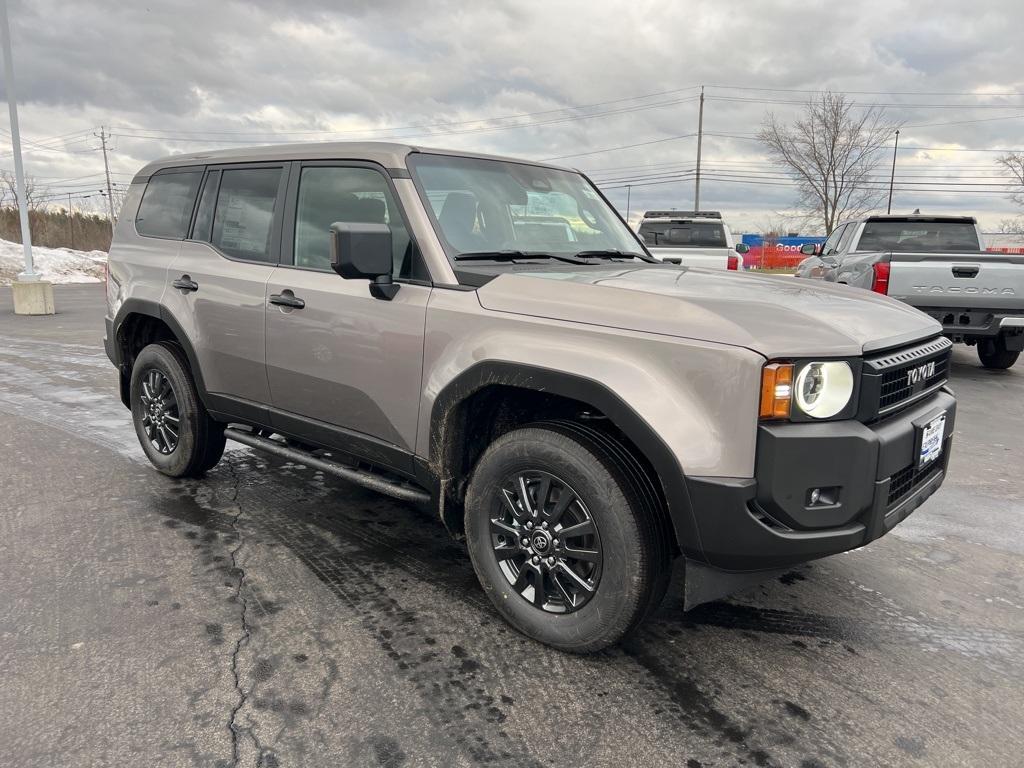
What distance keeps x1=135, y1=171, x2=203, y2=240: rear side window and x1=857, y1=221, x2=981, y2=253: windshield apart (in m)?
9.05

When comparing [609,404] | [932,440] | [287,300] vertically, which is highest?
[287,300]

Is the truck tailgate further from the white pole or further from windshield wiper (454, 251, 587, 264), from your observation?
the white pole

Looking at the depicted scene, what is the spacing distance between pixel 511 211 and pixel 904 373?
1.90 m

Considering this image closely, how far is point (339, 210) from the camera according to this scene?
12.3 ft

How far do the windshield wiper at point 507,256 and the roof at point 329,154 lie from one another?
1.81ft

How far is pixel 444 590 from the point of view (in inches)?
137

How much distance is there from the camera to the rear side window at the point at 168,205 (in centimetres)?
467

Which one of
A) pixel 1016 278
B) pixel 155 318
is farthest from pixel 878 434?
pixel 1016 278

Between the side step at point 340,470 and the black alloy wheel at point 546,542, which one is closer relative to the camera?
the black alloy wheel at point 546,542

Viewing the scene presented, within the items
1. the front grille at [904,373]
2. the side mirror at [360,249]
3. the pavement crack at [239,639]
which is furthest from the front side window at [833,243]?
the side mirror at [360,249]

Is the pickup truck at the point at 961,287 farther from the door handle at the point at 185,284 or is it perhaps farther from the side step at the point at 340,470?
the door handle at the point at 185,284

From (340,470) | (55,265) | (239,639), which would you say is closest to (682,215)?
(340,470)

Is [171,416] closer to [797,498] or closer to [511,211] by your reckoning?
[511,211]

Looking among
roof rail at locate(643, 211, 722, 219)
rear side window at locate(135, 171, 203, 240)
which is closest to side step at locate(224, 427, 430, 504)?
rear side window at locate(135, 171, 203, 240)
